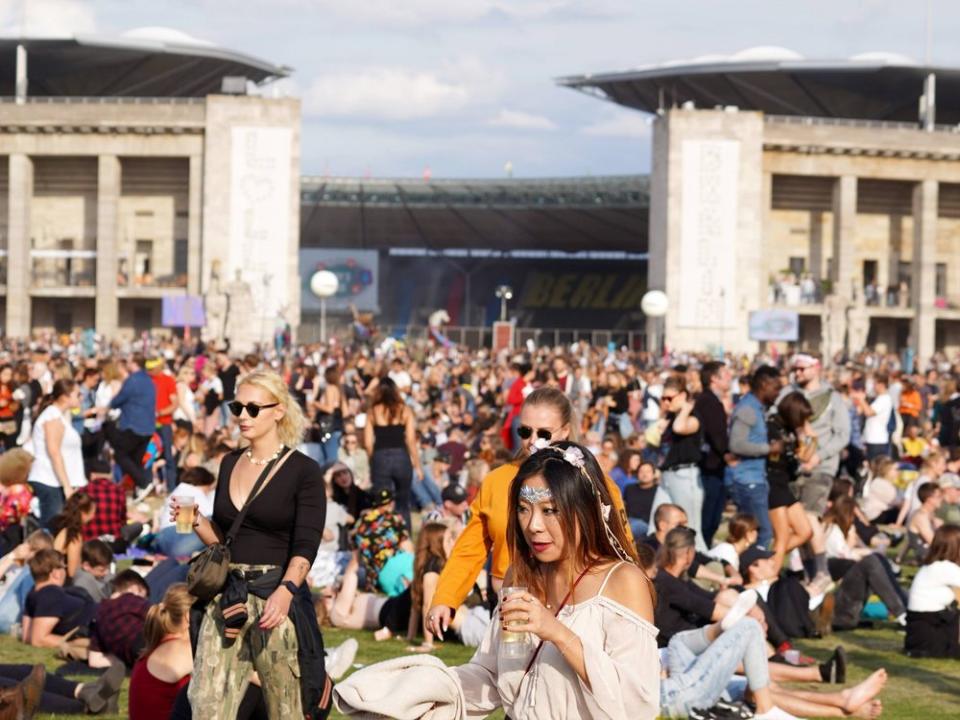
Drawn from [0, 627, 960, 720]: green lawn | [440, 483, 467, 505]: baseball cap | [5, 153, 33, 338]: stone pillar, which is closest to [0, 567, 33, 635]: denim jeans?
[0, 627, 960, 720]: green lawn

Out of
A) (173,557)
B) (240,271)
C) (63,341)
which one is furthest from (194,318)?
(173,557)

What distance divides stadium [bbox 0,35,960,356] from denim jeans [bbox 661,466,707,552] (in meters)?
38.2

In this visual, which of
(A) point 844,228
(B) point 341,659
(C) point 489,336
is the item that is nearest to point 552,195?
(C) point 489,336

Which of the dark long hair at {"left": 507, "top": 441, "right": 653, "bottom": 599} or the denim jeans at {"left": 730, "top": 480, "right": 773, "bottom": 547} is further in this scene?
the denim jeans at {"left": 730, "top": 480, "right": 773, "bottom": 547}

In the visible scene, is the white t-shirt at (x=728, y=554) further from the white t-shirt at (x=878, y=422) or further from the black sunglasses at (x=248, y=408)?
the white t-shirt at (x=878, y=422)

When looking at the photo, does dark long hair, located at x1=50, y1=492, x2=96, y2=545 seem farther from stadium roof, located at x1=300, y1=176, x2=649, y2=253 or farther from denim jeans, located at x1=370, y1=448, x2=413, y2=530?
stadium roof, located at x1=300, y1=176, x2=649, y2=253

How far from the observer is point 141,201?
57000 millimetres

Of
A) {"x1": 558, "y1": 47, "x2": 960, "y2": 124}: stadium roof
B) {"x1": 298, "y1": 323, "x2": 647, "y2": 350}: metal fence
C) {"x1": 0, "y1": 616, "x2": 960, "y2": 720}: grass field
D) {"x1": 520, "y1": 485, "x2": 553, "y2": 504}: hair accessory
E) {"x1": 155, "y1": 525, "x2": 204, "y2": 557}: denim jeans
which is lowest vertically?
{"x1": 0, "y1": 616, "x2": 960, "y2": 720}: grass field

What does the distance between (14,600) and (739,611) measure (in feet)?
15.0

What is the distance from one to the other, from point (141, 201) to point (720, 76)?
69.2ft

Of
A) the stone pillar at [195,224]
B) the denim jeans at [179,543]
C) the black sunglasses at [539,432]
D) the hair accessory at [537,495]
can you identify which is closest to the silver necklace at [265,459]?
the black sunglasses at [539,432]

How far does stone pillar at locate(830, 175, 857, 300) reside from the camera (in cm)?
5425

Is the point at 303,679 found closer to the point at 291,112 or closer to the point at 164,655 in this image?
the point at 164,655

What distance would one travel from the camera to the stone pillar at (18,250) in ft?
176
